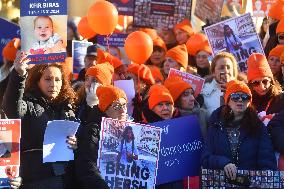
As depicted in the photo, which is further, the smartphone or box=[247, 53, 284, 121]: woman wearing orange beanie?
box=[247, 53, 284, 121]: woman wearing orange beanie

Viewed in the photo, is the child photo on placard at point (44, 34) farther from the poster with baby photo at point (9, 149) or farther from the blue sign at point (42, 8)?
the poster with baby photo at point (9, 149)

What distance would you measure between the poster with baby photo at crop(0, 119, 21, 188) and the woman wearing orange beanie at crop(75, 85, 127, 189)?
1.74 feet

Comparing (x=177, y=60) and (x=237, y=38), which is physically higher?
(x=237, y=38)

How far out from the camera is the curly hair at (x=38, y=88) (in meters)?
6.50

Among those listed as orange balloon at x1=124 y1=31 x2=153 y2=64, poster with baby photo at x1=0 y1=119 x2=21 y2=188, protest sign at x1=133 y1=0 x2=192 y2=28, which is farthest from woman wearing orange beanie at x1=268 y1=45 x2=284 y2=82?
poster with baby photo at x1=0 y1=119 x2=21 y2=188

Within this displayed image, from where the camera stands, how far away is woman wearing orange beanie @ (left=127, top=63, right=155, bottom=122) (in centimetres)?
773

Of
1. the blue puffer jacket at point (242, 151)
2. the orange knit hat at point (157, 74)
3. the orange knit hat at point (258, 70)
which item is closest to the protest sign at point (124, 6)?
the orange knit hat at point (157, 74)

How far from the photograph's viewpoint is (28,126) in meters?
6.24

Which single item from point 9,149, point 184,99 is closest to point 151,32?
point 184,99

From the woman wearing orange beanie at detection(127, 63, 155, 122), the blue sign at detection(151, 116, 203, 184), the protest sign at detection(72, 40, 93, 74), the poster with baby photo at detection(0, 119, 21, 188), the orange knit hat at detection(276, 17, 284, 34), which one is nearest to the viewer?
the poster with baby photo at detection(0, 119, 21, 188)

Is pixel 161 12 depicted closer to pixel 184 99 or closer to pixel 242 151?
pixel 184 99

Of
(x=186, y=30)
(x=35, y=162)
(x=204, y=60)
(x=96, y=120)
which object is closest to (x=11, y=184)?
(x=35, y=162)

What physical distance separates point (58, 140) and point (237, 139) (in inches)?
60.7

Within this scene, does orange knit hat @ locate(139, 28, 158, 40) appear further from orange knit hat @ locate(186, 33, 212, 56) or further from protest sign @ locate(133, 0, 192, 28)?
orange knit hat @ locate(186, 33, 212, 56)
